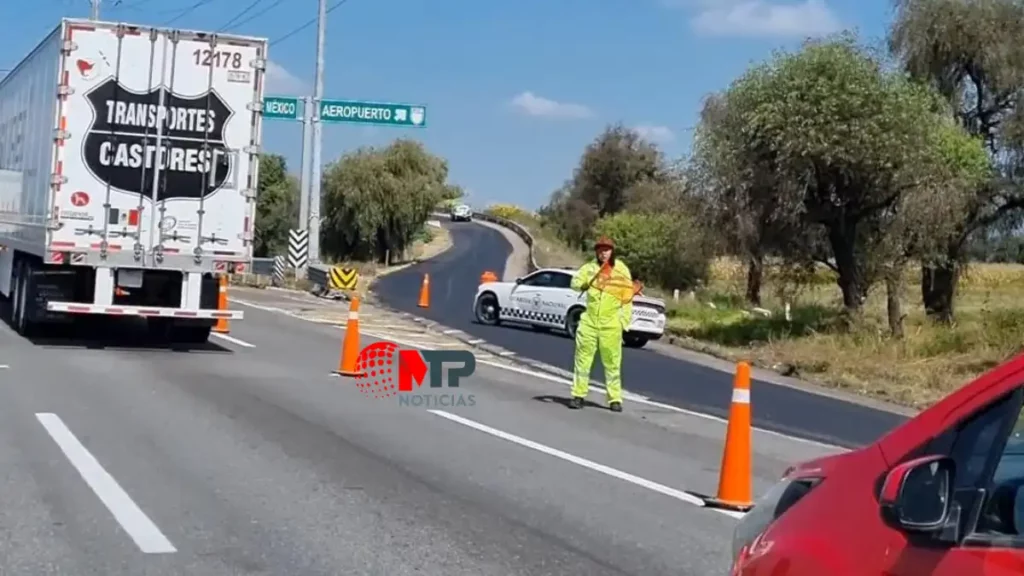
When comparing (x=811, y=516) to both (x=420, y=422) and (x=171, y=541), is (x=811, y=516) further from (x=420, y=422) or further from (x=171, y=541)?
(x=420, y=422)

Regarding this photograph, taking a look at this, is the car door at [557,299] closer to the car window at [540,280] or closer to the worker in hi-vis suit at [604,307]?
the car window at [540,280]

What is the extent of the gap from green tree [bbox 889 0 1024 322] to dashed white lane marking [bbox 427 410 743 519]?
68.1 ft

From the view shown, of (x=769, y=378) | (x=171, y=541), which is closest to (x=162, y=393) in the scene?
(x=171, y=541)

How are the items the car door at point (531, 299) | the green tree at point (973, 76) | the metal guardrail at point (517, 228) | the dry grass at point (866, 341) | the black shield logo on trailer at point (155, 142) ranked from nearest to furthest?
the black shield logo on trailer at point (155, 142), the dry grass at point (866, 341), the car door at point (531, 299), the green tree at point (973, 76), the metal guardrail at point (517, 228)

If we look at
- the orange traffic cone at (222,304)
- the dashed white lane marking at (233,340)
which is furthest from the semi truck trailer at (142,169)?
the dashed white lane marking at (233,340)

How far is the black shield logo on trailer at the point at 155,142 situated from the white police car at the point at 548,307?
964cm

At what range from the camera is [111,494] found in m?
9.23

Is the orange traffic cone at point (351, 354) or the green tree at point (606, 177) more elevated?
the green tree at point (606, 177)

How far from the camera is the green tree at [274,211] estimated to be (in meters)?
76.8

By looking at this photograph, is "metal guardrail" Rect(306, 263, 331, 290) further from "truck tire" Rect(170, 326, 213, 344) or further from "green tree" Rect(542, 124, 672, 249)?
"green tree" Rect(542, 124, 672, 249)

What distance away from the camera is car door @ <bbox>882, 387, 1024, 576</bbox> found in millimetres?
3408

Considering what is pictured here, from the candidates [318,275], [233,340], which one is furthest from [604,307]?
[318,275]

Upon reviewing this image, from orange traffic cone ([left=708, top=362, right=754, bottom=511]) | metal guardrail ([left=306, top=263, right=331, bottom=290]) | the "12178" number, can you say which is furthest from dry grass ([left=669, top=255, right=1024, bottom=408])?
orange traffic cone ([left=708, top=362, right=754, bottom=511])

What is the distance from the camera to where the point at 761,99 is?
28312mm
